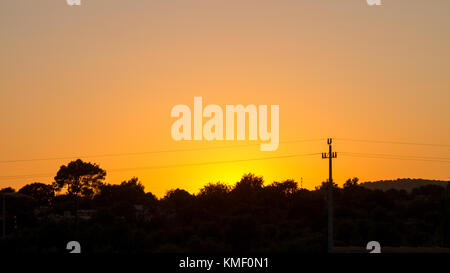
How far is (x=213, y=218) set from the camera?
109188 millimetres

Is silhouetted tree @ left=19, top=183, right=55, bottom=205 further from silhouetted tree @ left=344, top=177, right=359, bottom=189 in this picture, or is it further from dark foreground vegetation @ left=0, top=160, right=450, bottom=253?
silhouetted tree @ left=344, top=177, right=359, bottom=189

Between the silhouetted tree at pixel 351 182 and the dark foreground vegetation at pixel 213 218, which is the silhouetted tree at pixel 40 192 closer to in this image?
the dark foreground vegetation at pixel 213 218

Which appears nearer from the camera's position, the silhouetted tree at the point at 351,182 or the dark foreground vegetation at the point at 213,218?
the dark foreground vegetation at the point at 213,218

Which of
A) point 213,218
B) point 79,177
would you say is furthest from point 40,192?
point 213,218

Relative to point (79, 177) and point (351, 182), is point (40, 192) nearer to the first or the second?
point (79, 177)

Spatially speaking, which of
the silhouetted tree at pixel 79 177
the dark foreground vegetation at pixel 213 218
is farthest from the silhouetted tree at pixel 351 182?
the silhouetted tree at pixel 79 177

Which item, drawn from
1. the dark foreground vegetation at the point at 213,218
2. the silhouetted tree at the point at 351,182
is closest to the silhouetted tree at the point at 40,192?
the dark foreground vegetation at the point at 213,218

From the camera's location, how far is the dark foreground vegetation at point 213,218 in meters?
90.7

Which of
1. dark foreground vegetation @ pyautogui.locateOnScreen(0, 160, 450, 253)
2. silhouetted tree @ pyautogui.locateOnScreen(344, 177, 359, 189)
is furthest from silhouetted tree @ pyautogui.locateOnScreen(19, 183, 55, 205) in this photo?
silhouetted tree @ pyautogui.locateOnScreen(344, 177, 359, 189)
